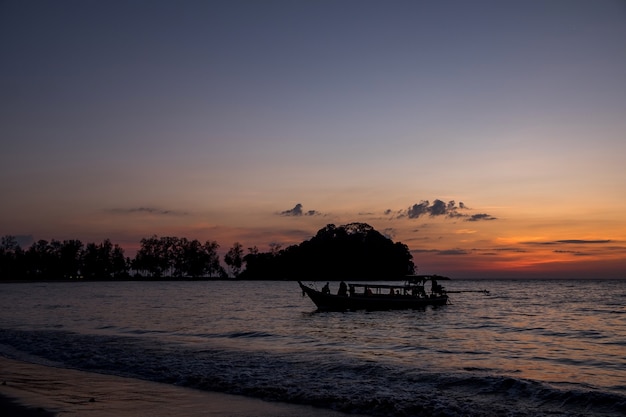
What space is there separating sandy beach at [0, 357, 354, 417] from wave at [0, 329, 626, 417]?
0.95 meters

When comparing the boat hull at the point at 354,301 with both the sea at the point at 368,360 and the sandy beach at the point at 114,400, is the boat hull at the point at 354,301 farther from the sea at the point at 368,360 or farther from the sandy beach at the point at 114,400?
the sandy beach at the point at 114,400

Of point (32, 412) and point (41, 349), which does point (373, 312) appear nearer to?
point (41, 349)

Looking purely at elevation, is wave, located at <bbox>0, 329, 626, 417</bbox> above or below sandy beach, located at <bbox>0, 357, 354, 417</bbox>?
below

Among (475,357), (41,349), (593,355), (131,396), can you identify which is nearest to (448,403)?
(131,396)

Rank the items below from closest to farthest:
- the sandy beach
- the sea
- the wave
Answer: the sandy beach, the wave, the sea

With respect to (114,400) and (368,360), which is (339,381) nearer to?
(368,360)

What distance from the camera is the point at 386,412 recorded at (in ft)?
40.9

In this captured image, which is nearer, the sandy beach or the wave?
the sandy beach

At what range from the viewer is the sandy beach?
10.8 metres

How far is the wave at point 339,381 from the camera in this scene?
13188mm

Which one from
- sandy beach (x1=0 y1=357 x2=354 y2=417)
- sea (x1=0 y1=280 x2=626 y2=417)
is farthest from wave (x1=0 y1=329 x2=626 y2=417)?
sandy beach (x1=0 y1=357 x2=354 y2=417)

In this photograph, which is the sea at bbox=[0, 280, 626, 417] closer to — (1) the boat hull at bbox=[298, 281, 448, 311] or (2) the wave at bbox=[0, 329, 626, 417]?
(2) the wave at bbox=[0, 329, 626, 417]

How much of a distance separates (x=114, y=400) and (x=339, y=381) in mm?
6689

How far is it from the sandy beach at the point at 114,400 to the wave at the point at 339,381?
0.95m
